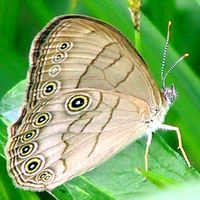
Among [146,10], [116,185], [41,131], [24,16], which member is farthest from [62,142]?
[24,16]

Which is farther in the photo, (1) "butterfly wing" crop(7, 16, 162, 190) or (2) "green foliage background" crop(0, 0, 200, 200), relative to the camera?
(1) "butterfly wing" crop(7, 16, 162, 190)

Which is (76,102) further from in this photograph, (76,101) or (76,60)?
(76,60)

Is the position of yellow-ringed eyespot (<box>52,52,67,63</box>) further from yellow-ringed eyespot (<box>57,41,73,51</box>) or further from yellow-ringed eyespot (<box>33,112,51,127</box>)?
yellow-ringed eyespot (<box>33,112,51,127</box>)

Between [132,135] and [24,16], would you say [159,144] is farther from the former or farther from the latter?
[24,16]

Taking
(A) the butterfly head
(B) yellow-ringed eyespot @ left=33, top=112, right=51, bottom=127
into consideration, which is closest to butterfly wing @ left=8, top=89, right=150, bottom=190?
(B) yellow-ringed eyespot @ left=33, top=112, right=51, bottom=127

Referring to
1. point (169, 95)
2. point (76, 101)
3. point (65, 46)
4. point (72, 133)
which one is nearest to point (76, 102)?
point (76, 101)

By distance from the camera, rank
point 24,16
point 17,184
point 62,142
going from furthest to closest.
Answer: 1. point 24,16
2. point 62,142
3. point 17,184
